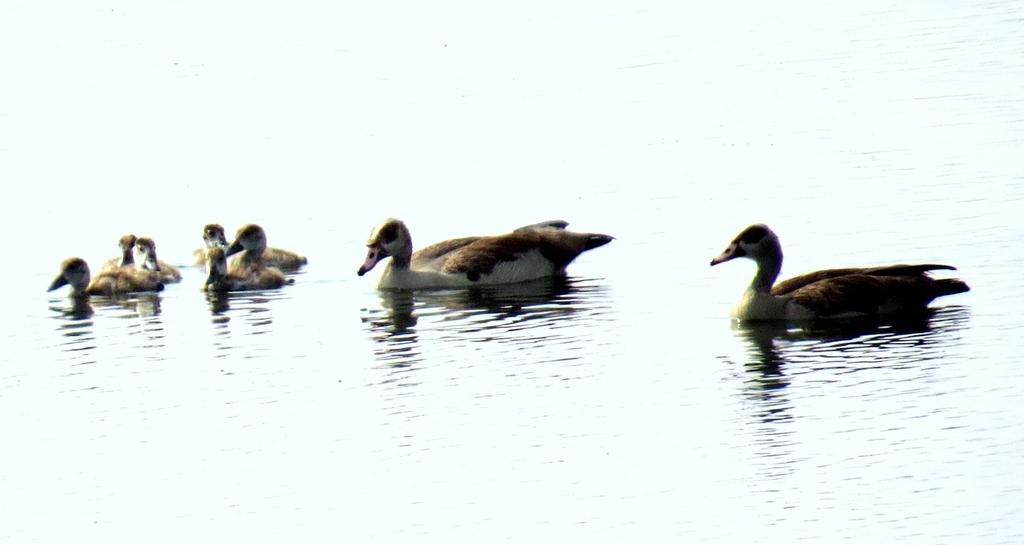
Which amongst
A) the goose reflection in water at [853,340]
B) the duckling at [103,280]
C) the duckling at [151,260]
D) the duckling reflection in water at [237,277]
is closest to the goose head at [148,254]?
the duckling at [151,260]

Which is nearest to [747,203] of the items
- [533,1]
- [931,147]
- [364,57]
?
[931,147]

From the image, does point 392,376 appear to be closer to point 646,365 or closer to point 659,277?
point 646,365

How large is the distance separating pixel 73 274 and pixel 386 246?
2.95 m

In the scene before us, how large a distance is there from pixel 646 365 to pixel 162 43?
83.0ft

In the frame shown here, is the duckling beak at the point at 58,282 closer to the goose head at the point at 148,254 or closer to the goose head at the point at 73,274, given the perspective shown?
the goose head at the point at 73,274

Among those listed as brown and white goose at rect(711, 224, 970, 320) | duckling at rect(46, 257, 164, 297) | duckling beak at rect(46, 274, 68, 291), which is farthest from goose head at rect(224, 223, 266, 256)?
brown and white goose at rect(711, 224, 970, 320)

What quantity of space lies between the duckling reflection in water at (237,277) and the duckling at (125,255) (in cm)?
115

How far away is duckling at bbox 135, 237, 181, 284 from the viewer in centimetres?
2225

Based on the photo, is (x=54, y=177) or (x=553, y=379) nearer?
(x=553, y=379)

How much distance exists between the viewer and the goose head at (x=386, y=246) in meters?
21.5

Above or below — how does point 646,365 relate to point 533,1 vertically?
below

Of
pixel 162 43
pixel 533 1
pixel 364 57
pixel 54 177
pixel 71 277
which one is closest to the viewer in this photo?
pixel 71 277

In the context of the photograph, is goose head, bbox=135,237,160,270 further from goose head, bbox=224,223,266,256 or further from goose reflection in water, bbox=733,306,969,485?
goose reflection in water, bbox=733,306,969,485

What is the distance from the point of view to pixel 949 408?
48.0ft
